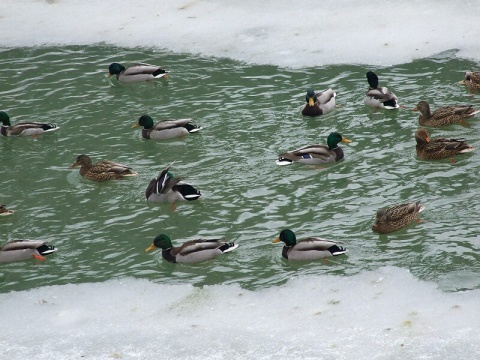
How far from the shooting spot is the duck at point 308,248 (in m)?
10.7

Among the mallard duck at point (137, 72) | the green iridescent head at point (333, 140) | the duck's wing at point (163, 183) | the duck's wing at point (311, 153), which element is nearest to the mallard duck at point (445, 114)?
the green iridescent head at point (333, 140)

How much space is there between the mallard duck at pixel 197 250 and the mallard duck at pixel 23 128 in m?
4.36

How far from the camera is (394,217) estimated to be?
1107cm

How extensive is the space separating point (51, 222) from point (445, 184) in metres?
4.77

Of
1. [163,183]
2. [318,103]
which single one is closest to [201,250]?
[163,183]

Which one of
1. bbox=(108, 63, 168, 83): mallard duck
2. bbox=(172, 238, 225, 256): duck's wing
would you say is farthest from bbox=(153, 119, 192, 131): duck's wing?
bbox=(172, 238, 225, 256): duck's wing

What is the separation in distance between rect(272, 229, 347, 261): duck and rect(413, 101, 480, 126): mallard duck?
3.67 m

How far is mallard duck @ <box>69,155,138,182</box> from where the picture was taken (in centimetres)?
1321

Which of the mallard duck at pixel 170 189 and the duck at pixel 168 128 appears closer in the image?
the mallard duck at pixel 170 189

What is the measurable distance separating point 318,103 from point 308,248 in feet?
13.7

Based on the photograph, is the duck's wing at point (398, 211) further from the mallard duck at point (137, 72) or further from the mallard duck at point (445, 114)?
the mallard duck at point (137, 72)

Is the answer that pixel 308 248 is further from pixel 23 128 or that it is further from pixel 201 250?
pixel 23 128

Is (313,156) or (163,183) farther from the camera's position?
(313,156)

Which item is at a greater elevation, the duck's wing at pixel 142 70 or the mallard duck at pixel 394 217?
the duck's wing at pixel 142 70
